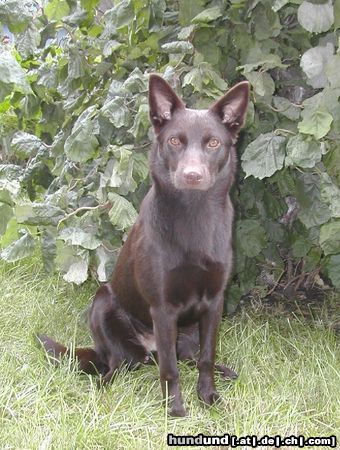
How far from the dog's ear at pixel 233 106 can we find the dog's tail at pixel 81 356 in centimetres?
118

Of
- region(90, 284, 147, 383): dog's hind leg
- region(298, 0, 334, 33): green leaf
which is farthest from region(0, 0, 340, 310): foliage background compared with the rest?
region(90, 284, 147, 383): dog's hind leg

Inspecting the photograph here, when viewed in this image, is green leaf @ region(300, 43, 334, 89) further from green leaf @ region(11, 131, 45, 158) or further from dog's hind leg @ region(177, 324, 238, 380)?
green leaf @ region(11, 131, 45, 158)

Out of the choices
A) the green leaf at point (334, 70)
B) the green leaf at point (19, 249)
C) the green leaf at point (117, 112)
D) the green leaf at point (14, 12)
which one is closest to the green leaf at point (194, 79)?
the green leaf at point (117, 112)

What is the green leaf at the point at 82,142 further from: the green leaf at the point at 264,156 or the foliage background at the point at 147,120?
the green leaf at the point at 264,156

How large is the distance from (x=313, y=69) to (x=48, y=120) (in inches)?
64.2

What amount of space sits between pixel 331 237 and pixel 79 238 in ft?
3.51

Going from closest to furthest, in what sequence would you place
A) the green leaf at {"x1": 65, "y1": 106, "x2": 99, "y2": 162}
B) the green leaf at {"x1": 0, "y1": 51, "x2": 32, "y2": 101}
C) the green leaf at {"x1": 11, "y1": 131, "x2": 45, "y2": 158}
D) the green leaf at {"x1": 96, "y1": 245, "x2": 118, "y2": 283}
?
1. the green leaf at {"x1": 0, "y1": 51, "x2": 32, "y2": 101}
2. the green leaf at {"x1": 65, "y1": 106, "x2": 99, "y2": 162}
3. the green leaf at {"x1": 96, "y1": 245, "x2": 118, "y2": 283}
4. the green leaf at {"x1": 11, "y1": 131, "x2": 45, "y2": 158}

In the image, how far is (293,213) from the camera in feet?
12.0

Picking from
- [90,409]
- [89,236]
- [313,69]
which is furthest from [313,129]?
[90,409]

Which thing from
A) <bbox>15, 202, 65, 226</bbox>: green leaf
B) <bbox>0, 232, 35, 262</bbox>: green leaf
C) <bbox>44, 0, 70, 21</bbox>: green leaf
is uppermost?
<bbox>44, 0, 70, 21</bbox>: green leaf

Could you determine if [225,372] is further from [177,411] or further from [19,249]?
[19,249]

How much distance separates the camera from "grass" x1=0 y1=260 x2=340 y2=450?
234 centimetres

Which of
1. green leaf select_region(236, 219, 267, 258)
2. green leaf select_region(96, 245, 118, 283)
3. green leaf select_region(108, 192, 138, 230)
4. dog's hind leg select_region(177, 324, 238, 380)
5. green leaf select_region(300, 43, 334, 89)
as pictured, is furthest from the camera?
green leaf select_region(236, 219, 267, 258)

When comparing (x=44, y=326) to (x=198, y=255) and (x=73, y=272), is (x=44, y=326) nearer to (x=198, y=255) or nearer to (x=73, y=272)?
(x=73, y=272)
